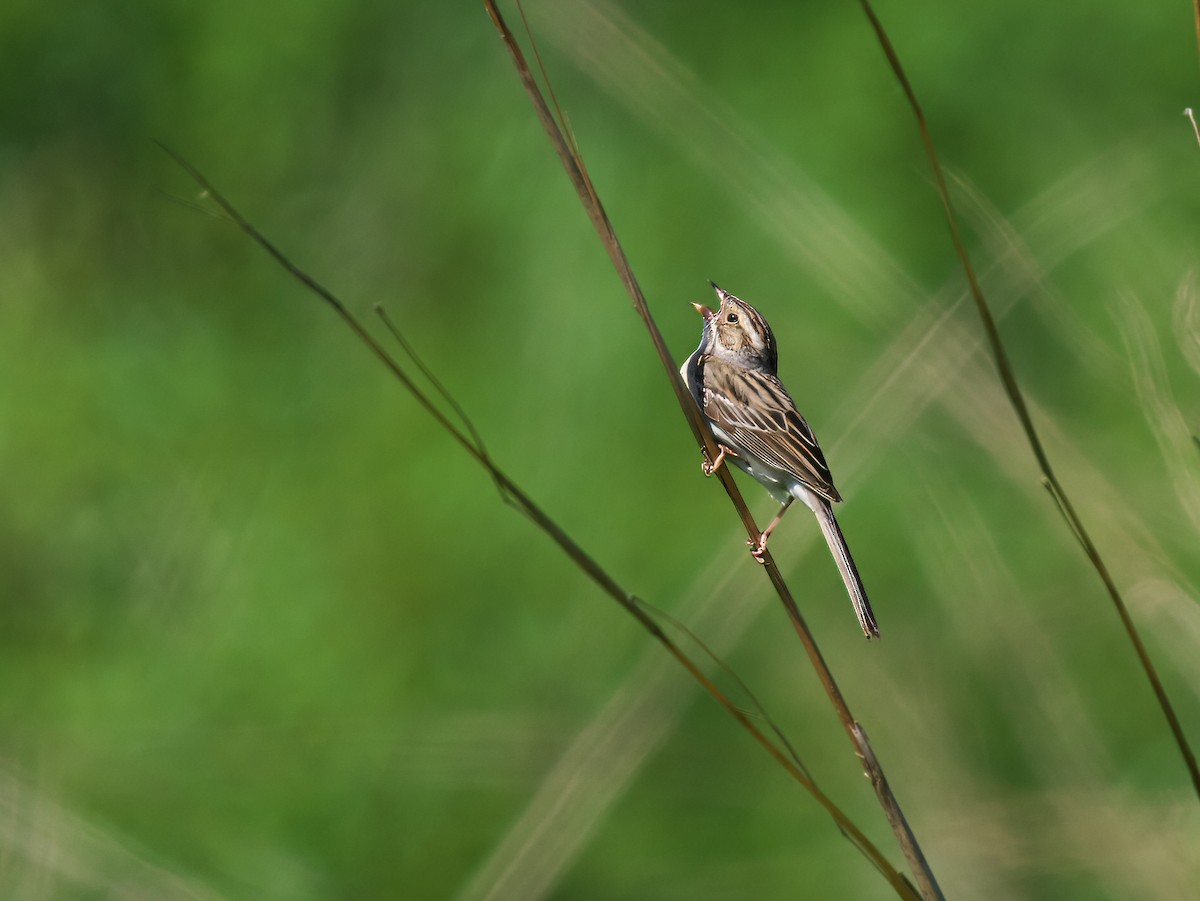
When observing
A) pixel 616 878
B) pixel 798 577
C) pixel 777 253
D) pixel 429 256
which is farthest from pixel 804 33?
pixel 616 878

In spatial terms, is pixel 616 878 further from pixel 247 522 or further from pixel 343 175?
pixel 343 175

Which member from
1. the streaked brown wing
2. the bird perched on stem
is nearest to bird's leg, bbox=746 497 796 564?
the bird perched on stem

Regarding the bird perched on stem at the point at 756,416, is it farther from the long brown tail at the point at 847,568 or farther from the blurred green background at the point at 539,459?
the blurred green background at the point at 539,459

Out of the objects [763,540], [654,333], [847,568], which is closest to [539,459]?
[847,568]

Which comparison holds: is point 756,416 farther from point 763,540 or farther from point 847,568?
point 763,540

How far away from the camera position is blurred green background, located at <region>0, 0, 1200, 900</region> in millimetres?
4477

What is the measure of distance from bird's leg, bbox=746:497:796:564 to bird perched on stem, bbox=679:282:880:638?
0.05ft

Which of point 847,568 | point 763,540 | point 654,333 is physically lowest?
point 763,540

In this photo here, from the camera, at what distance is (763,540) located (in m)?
2.37

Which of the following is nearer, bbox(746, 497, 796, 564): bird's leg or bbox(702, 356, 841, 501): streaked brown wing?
bbox(746, 497, 796, 564): bird's leg

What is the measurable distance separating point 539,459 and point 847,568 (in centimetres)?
297

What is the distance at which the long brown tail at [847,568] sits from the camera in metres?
3.33

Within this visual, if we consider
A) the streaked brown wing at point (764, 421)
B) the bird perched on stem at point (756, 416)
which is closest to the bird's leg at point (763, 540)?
the bird perched on stem at point (756, 416)

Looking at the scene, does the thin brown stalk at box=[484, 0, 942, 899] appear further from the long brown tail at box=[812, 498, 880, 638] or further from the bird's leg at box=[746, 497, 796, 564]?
the long brown tail at box=[812, 498, 880, 638]
